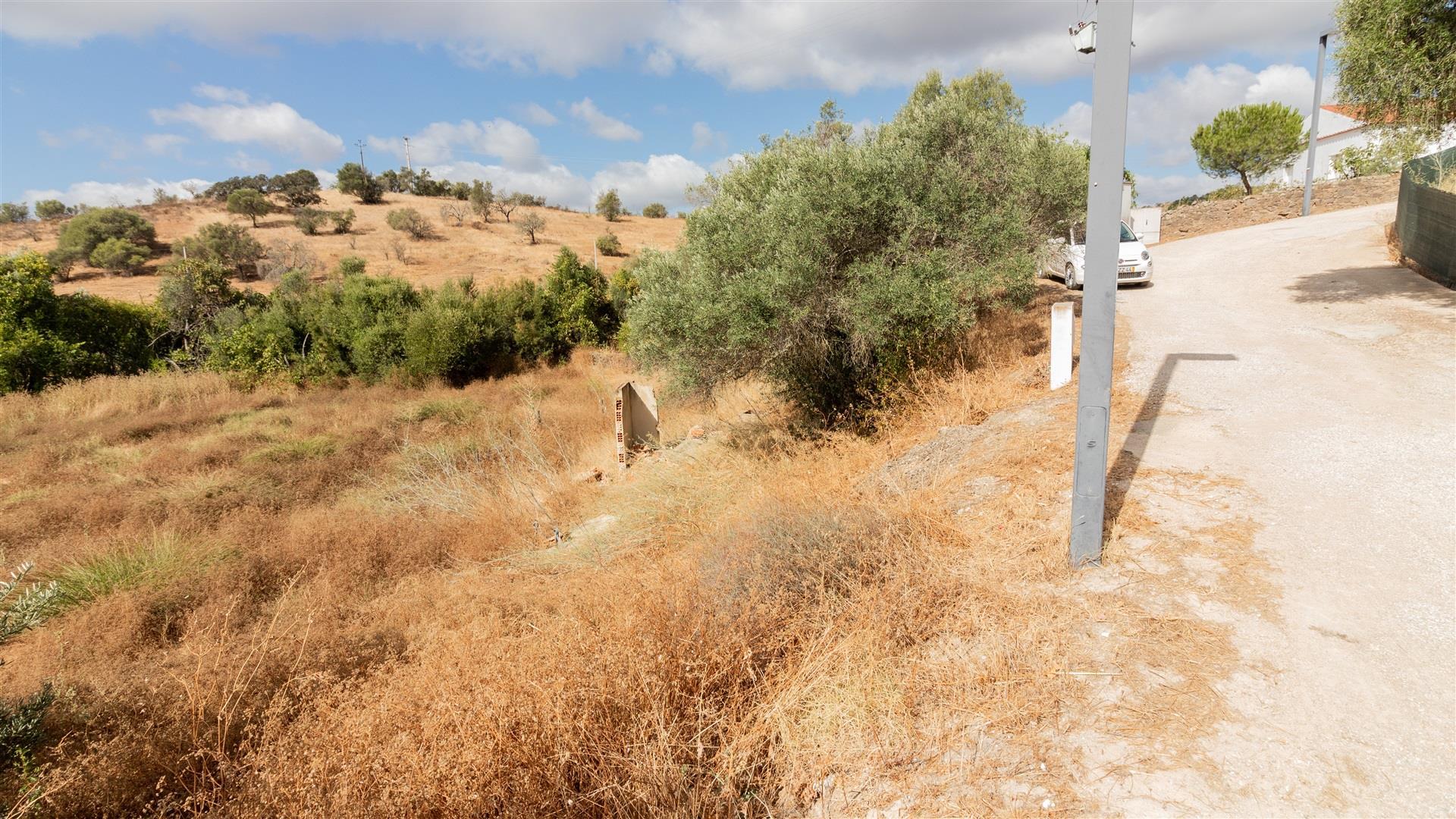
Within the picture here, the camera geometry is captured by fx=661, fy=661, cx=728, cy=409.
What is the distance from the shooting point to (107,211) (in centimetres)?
3488

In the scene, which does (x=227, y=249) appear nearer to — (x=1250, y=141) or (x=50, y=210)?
(x=50, y=210)

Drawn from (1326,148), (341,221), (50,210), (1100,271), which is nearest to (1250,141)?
(1326,148)

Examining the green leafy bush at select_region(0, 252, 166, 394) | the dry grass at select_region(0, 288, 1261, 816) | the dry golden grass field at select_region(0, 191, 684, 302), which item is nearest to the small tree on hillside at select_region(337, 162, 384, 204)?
the dry golden grass field at select_region(0, 191, 684, 302)

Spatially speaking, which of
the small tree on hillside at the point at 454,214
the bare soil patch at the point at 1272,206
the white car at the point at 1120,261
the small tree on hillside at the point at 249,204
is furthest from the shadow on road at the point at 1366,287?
the small tree on hillside at the point at 249,204

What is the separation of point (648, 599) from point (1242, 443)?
5607 mm

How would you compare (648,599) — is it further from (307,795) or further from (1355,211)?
(1355,211)

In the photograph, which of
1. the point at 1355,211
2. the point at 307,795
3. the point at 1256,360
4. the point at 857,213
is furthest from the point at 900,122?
the point at 1355,211

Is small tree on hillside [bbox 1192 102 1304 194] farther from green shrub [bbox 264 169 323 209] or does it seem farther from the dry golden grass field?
green shrub [bbox 264 169 323 209]

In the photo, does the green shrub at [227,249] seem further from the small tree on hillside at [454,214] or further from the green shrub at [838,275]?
→ the green shrub at [838,275]

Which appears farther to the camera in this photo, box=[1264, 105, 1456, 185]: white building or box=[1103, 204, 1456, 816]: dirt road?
box=[1264, 105, 1456, 185]: white building

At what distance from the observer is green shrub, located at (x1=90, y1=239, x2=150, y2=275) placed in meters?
31.5

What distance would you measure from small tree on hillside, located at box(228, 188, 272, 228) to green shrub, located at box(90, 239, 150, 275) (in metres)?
10.5

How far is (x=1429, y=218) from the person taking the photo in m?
12.0

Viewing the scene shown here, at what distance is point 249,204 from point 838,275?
4756 cm
